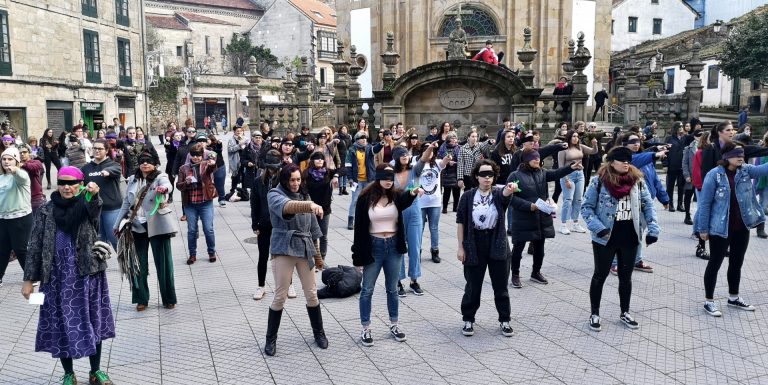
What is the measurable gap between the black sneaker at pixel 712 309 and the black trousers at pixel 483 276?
7.38ft

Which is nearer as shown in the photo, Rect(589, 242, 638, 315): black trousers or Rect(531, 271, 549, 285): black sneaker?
Rect(589, 242, 638, 315): black trousers

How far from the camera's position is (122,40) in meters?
31.9

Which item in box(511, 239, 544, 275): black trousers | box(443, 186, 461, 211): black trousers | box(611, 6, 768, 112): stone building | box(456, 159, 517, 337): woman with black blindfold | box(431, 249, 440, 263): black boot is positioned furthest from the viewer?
box(611, 6, 768, 112): stone building

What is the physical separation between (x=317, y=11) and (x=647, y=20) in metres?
33.2

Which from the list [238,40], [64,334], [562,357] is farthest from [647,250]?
[238,40]

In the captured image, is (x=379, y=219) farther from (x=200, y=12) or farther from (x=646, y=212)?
(x=200, y=12)

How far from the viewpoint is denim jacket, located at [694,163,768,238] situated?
6.73 m

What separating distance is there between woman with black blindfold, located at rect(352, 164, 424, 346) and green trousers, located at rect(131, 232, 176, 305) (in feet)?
8.19

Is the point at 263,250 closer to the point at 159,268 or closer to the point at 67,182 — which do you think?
the point at 159,268

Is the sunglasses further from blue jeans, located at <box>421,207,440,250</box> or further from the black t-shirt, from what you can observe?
the black t-shirt

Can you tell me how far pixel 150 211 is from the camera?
23.7 feet

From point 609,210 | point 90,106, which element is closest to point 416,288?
point 609,210

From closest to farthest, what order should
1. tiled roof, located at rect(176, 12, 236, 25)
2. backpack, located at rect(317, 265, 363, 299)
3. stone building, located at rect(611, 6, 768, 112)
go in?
1. backpack, located at rect(317, 265, 363, 299)
2. stone building, located at rect(611, 6, 768, 112)
3. tiled roof, located at rect(176, 12, 236, 25)

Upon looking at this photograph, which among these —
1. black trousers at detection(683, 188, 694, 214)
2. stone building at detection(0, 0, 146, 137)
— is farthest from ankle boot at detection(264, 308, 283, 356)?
stone building at detection(0, 0, 146, 137)
